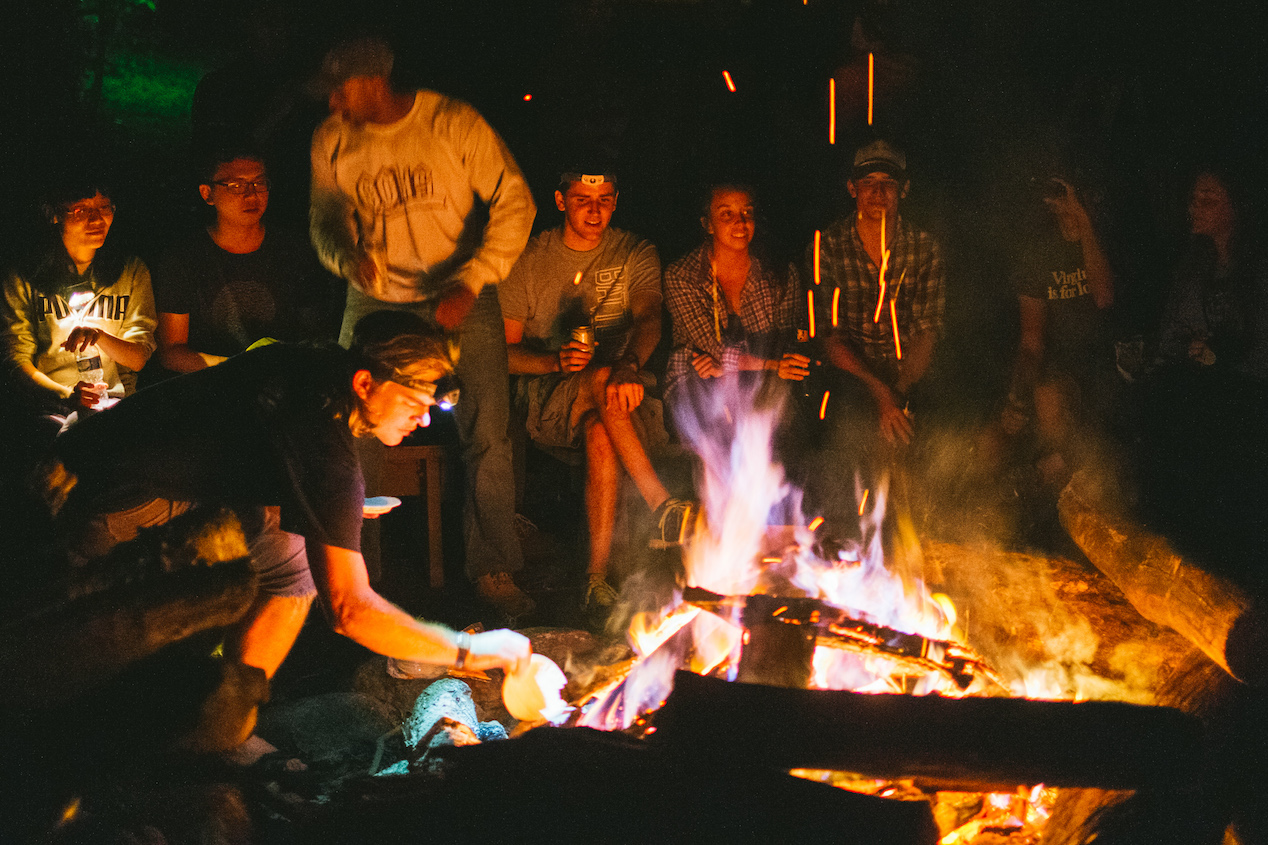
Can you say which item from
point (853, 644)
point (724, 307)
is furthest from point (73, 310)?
point (853, 644)

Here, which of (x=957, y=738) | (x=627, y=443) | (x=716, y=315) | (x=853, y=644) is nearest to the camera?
(x=957, y=738)

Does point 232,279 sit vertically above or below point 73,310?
above

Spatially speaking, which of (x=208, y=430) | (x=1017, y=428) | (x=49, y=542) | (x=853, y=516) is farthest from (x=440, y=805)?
(x=1017, y=428)

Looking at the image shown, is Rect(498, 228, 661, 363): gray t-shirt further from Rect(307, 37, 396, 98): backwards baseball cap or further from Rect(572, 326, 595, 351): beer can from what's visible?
Rect(307, 37, 396, 98): backwards baseball cap

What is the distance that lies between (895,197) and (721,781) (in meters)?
Answer: 3.84

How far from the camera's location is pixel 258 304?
493 centimetres

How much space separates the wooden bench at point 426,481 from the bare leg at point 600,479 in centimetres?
86

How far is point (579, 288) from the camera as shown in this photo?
5.40m

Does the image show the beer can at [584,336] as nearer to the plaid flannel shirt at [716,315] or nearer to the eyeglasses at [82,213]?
the plaid flannel shirt at [716,315]

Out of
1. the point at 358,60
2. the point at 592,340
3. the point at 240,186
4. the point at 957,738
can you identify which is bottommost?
the point at 957,738

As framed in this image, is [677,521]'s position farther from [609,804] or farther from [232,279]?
[232,279]

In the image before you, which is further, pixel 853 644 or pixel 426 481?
pixel 426 481

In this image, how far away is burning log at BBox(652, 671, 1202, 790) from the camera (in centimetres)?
255

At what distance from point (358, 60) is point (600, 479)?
2544 millimetres
